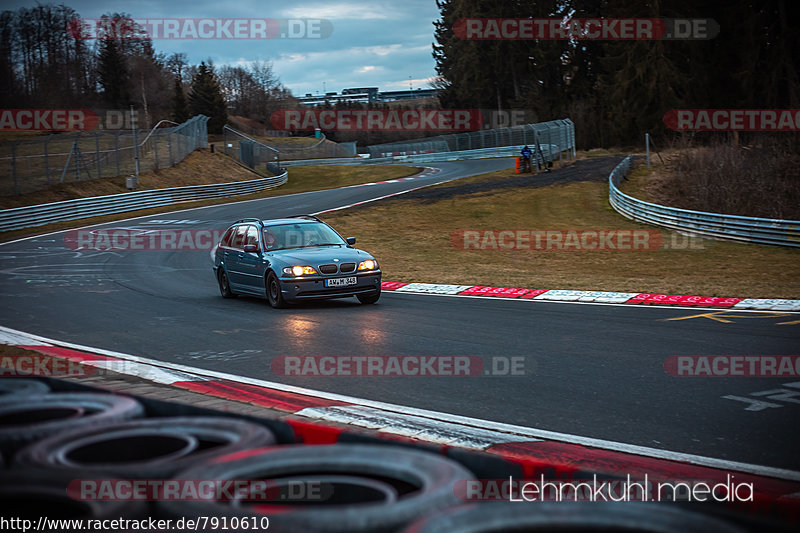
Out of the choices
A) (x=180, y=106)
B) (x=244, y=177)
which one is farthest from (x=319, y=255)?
(x=180, y=106)

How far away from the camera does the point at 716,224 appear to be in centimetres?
2692

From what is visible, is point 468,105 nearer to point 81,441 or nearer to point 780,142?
point 780,142

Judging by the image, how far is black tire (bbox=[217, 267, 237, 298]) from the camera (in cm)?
1569

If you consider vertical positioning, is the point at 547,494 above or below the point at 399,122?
below

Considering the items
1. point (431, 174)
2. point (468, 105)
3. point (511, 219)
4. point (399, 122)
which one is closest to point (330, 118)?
point (399, 122)

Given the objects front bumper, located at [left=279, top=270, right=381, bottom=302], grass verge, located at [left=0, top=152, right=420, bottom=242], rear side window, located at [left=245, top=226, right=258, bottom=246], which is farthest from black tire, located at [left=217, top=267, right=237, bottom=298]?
grass verge, located at [left=0, top=152, right=420, bottom=242]

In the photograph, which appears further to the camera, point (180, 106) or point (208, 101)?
point (208, 101)

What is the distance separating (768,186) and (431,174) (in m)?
29.4

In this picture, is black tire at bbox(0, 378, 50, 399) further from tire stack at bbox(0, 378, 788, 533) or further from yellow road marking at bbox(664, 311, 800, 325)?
yellow road marking at bbox(664, 311, 800, 325)

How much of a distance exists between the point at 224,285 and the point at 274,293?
2.35 meters

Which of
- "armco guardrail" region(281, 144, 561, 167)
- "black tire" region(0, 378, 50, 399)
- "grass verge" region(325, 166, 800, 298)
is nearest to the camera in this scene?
"black tire" region(0, 378, 50, 399)

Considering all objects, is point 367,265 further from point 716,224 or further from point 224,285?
point 716,224

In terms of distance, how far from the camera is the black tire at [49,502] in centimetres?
240

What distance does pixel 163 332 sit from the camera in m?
11.5
